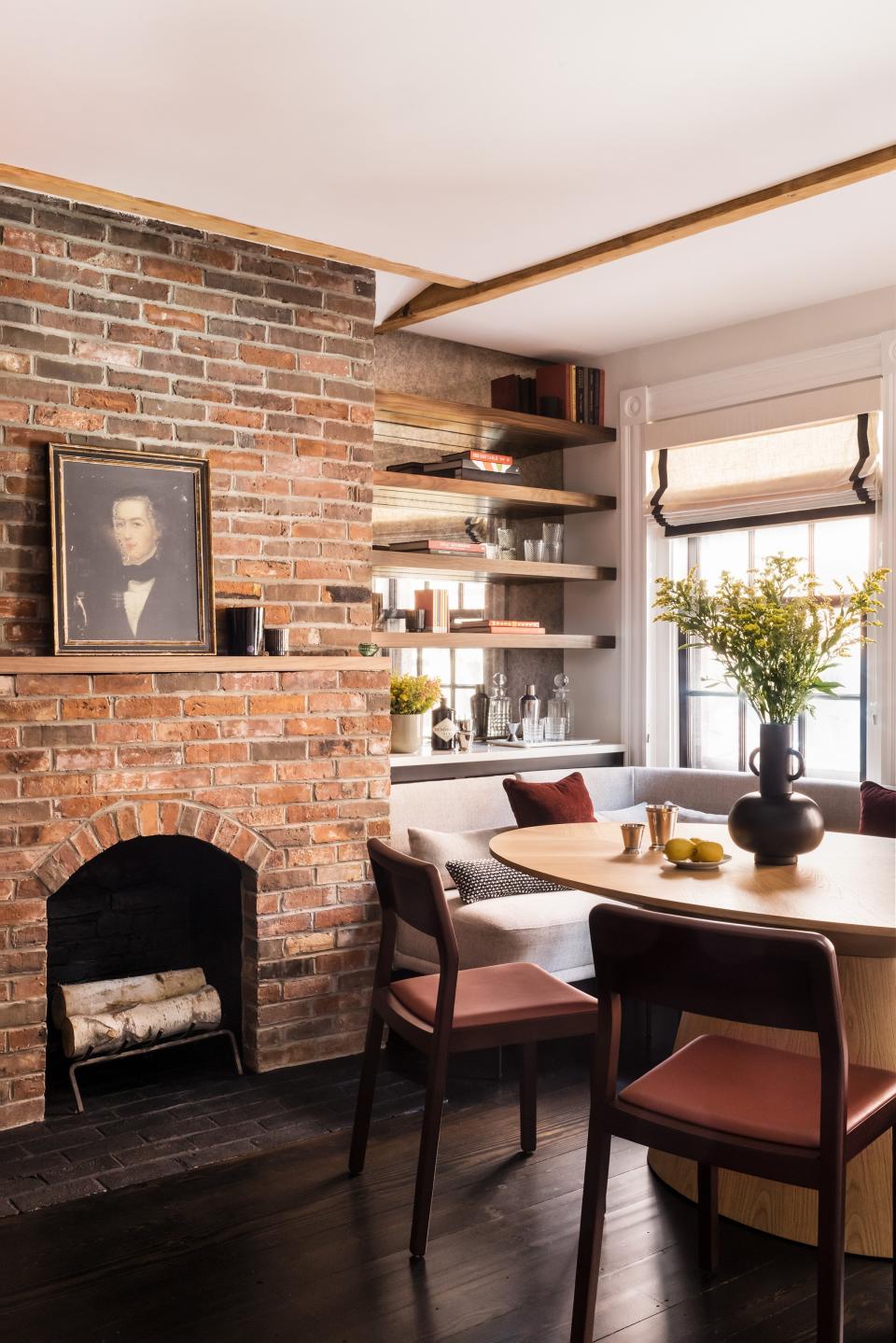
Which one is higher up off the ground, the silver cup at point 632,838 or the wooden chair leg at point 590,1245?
the silver cup at point 632,838

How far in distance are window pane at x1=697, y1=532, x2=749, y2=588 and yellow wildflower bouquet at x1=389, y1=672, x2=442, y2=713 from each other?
135cm

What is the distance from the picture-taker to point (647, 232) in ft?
11.6

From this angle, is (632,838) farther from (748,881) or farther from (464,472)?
(464,472)

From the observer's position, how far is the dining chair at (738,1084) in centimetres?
183

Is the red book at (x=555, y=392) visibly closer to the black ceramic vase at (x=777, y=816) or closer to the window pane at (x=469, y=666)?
the window pane at (x=469, y=666)

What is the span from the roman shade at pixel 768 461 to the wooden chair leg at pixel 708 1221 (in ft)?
9.11

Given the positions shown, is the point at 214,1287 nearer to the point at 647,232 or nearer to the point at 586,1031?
the point at 586,1031

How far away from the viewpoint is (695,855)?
2.74m

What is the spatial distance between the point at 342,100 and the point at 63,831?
83.0 inches

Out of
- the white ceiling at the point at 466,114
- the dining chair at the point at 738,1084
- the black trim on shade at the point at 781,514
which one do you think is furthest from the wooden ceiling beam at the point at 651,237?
the dining chair at the point at 738,1084

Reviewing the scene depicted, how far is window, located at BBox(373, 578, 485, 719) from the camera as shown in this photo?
16.0 ft

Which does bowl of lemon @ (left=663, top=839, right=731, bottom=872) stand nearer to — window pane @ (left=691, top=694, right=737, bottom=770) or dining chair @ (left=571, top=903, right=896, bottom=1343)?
dining chair @ (left=571, top=903, right=896, bottom=1343)

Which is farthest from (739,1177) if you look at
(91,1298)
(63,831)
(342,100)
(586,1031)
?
(342,100)

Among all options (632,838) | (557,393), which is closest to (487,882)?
(632,838)
